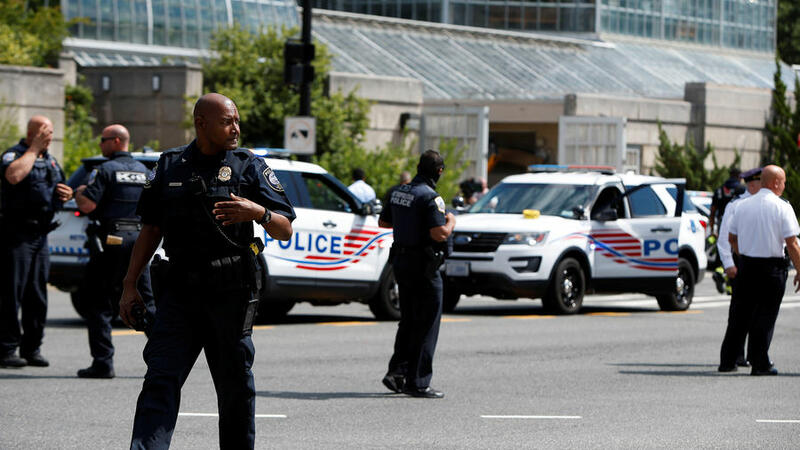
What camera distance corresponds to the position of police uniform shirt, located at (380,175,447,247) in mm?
11198

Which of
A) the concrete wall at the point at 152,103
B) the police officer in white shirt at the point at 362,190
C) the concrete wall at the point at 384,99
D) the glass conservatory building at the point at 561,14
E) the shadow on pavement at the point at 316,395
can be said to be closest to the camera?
the shadow on pavement at the point at 316,395

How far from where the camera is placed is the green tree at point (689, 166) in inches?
1549

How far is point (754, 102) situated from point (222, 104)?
4135cm

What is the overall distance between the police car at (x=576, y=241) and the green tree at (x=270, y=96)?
37.7 feet

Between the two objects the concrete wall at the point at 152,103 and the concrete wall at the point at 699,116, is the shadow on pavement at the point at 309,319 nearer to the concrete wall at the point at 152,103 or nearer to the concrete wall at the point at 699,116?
the concrete wall at the point at 152,103

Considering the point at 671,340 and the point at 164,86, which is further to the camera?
the point at 164,86

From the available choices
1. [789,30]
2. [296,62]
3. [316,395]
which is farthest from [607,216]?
[789,30]

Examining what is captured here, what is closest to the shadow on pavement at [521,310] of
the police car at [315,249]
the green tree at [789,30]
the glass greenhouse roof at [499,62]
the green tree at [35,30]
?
the police car at [315,249]

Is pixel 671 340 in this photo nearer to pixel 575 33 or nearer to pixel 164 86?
pixel 164 86

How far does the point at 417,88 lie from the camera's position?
35.2 meters

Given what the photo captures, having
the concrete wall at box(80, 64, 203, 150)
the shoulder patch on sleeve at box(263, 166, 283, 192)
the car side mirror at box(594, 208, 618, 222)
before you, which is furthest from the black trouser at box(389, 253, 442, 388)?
the concrete wall at box(80, 64, 203, 150)

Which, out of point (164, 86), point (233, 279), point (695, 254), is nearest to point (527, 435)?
point (233, 279)

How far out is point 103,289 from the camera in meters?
11.5

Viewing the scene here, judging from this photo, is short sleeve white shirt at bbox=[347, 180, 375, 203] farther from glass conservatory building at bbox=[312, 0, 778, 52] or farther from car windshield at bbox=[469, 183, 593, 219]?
glass conservatory building at bbox=[312, 0, 778, 52]
